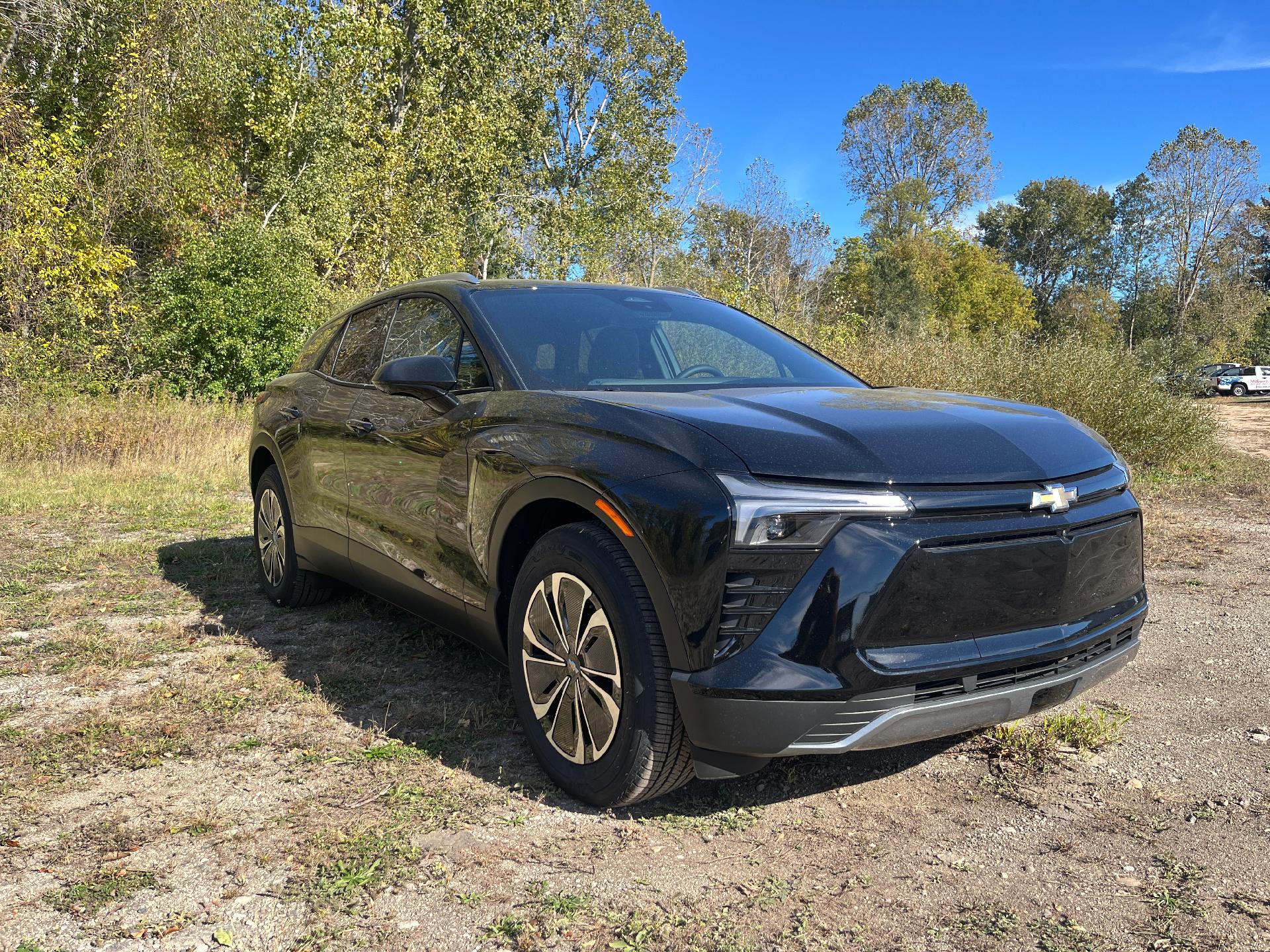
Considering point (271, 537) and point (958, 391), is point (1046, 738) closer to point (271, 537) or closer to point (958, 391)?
point (271, 537)

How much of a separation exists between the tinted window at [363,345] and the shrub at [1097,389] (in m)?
7.92

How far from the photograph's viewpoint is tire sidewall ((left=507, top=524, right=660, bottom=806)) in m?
2.57

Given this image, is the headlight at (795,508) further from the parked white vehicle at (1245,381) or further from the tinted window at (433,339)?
the parked white vehicle at (1245,381)

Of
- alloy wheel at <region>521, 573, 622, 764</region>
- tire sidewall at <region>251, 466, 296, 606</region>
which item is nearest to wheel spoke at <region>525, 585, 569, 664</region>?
alloy wheel at <region>521, 573, 622, 764</region>

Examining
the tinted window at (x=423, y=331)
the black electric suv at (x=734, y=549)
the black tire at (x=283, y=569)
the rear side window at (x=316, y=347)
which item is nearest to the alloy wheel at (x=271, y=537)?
the black tire at (x=283, y=569)

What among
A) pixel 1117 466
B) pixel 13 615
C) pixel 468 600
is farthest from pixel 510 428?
pixel 13 615

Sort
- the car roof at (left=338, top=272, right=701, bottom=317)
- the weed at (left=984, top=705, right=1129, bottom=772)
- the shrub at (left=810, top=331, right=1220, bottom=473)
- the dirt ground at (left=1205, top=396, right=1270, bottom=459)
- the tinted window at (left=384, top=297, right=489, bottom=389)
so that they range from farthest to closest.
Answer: the dirt ground at (left=1205, top=396, right=1270, bottom=459)
the shrub at (left=810, top=331, right=1220, bottom=473)
the car roof at (left=338, top=272, right=701, bottom=317)
the tinted window at (left=384, top=297, right=489, bottom=389)
the weed at (left=984, top=705, right=1129, bottom=772)

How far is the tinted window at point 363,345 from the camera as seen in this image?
176 inches

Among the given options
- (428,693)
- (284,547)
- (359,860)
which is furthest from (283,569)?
(359,860)

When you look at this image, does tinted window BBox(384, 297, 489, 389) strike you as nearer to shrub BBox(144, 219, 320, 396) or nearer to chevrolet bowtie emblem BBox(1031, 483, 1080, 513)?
chevrolet bowtie emblem BBox(1031, 483, 1080, 513)

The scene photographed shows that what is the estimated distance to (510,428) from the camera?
10.4 feet

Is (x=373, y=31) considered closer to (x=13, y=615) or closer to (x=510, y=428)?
(x=13, y=615)

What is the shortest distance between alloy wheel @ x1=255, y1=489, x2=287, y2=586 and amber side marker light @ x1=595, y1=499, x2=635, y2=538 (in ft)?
10.1

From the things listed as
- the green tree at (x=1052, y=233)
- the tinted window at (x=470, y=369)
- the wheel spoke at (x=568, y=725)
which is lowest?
the wheel spoke at (x=568, y=725)
